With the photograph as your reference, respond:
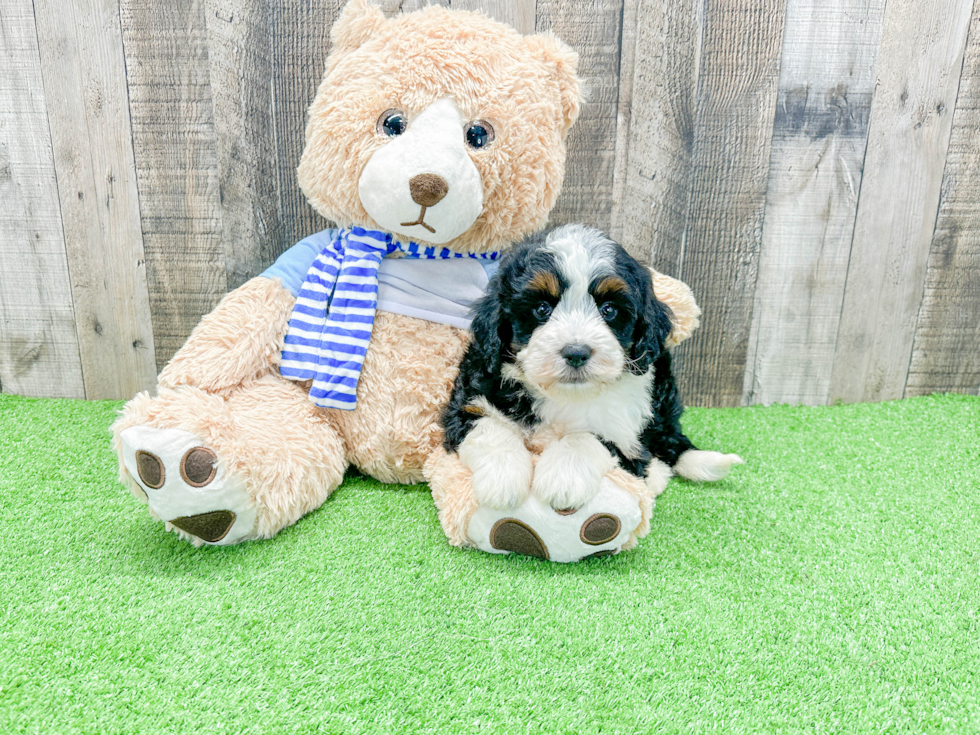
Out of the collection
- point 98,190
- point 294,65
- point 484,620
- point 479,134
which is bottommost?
point 484,620

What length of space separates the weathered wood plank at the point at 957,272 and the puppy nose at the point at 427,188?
1994 mm

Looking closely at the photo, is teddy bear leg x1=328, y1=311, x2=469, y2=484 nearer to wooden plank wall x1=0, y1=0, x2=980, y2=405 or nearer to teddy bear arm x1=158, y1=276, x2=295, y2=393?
teddy bear arm x1=158, y1=276, x2=295, y2=393

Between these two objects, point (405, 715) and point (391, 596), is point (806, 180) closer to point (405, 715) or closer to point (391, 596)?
point (391, 596)

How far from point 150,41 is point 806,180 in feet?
7.74

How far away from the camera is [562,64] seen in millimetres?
1821

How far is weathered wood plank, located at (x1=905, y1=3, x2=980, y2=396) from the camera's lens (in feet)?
7.61

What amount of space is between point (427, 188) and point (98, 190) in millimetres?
1469

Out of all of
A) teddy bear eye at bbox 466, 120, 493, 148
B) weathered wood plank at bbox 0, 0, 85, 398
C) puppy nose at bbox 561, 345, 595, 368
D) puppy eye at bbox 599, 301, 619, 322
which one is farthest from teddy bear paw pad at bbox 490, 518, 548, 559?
weathered wood plank at bbox 0, 0, 85, 398

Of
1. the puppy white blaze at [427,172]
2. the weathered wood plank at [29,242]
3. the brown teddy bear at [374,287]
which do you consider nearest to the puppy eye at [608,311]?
the brown teddy bear at [374,287]

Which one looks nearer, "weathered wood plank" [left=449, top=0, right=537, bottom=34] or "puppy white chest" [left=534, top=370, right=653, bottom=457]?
"puppy white chest" [left=534, top=370, right=653, bottom=457]

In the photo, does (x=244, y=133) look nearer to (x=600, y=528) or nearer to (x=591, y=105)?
(x=591, y=105)

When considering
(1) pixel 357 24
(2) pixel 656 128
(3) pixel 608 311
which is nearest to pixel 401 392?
(3) pixel 608 311

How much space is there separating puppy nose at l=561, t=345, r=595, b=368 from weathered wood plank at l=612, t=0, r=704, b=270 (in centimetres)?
110

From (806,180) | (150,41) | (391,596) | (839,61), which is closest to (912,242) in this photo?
(806,180)
